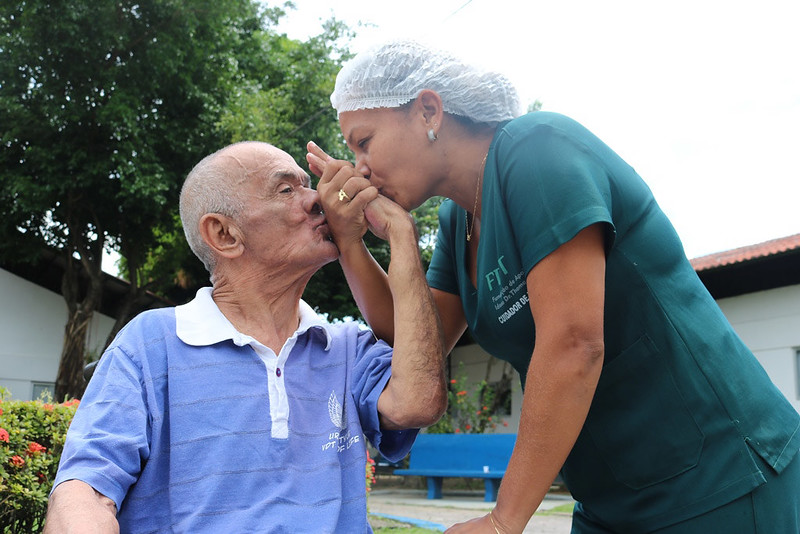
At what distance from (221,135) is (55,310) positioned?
6440 millimetres

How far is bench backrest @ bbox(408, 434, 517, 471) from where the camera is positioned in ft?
36.8

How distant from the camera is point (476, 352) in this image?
18.6 metres

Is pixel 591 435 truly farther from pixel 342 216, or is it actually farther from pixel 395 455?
pixel 342 216

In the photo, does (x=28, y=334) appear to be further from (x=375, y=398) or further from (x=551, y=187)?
(x=551, y=187)

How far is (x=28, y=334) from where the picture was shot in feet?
53.9

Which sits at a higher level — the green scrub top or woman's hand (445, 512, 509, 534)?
the green scrub top

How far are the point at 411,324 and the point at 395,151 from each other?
1.51 ft

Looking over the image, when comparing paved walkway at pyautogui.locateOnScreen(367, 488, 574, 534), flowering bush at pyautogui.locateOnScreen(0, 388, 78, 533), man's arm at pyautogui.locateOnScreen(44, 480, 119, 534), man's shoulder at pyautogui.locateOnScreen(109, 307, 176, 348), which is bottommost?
paved walkway at pyautogui.locateOnScreen(367, 488, 574, 534)

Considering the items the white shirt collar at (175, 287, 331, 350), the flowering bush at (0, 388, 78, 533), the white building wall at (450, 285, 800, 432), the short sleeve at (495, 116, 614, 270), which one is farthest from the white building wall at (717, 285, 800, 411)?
the short sleeve at (495, 116, 614, 270)

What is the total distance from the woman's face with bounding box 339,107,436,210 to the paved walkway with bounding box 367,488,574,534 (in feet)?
20.8

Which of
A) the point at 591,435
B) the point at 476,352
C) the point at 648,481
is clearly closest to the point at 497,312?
the point at 591,435

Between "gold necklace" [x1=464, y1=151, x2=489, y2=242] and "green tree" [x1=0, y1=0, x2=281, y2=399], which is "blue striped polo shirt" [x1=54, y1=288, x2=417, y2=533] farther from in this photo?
"green tree" [x1=0, y1=0, x2=281, y2=399]

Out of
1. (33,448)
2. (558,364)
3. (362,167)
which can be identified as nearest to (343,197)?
(362,167)

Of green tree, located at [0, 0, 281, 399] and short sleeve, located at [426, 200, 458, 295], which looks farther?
green tree, located at [0, 0, 281, 399]
